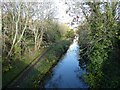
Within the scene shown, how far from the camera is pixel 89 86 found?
784 inches

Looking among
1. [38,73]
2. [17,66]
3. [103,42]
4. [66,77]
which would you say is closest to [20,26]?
[17,66]

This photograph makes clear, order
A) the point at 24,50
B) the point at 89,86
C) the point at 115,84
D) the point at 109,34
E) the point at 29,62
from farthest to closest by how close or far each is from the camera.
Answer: the point at 24,50 < the point at 29,62 < the point at 89,86 < the point at 109,34 < the point at 115,84

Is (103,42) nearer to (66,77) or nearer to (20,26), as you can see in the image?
(66,77)

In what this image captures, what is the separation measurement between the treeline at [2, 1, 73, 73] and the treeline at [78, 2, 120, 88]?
7.81m

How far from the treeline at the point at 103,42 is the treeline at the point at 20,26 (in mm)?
7811

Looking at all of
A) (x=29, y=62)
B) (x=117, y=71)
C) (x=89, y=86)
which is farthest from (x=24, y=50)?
(x=117, y=71)

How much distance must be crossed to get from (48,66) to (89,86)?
9718mm

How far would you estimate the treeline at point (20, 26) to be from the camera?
25.2 metres

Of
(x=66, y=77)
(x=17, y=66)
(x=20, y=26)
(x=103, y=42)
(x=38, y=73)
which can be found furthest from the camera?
(x=20, y=26)

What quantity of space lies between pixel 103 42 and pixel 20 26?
13.3 metres

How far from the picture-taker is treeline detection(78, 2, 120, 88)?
59.3 feet

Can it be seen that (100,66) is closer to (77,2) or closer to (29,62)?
(77,2)

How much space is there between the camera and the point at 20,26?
29984mm

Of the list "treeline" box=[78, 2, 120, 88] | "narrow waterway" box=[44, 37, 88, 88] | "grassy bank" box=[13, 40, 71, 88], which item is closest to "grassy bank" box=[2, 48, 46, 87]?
"grassy bank" box=[13, 40, 71, 88]
